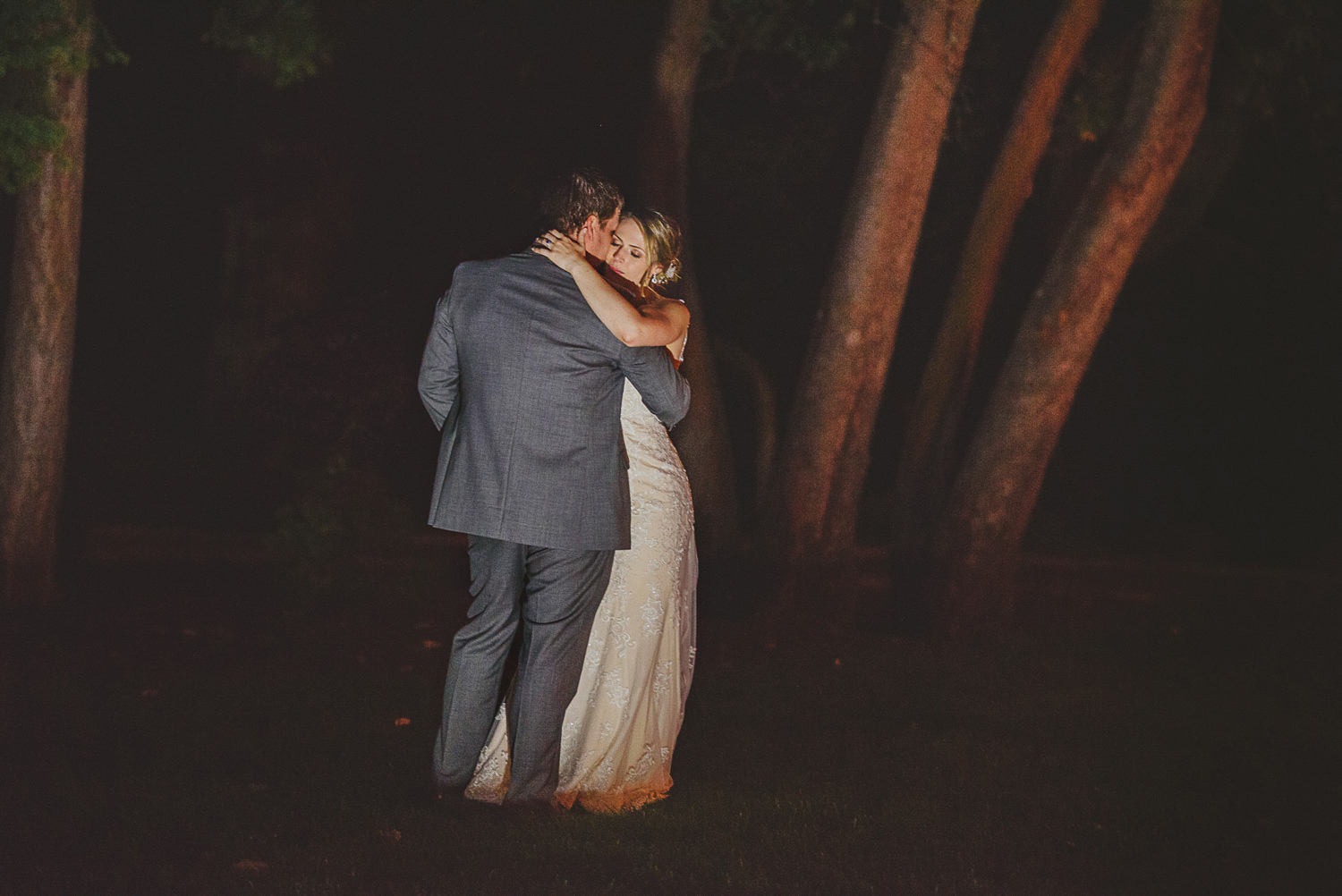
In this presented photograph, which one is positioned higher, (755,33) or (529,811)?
(755,33)

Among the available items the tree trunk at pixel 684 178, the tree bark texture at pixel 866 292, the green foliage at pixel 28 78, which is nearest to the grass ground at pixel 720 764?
the tree bark texture at pixel 866 292

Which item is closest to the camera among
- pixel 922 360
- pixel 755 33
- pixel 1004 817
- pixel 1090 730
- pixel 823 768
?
pixel 1004 817

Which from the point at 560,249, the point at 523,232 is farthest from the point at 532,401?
the point at 523,232

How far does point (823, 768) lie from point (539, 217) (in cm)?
247

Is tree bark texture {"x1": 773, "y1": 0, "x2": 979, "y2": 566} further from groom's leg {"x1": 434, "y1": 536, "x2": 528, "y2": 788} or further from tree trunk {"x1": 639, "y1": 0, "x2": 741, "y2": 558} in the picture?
groom's leg {"x1": 434, "y1": 536, "x2": 528, "y2": 788}

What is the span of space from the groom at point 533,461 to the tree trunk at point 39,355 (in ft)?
14.9

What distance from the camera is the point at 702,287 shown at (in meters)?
16.0

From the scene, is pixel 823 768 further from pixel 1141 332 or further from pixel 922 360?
pixel 1141 332

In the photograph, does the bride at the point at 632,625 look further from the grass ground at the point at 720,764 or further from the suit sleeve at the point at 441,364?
the suit sleeve at the point at 441,364

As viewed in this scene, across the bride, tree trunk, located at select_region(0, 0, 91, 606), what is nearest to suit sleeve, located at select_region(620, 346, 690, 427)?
the bride

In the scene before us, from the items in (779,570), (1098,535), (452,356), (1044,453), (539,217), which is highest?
(539,217)

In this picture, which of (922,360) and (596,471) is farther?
(922,360)

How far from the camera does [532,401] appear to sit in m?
4.37

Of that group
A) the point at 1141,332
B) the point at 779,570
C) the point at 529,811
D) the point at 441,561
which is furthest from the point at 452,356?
the point at 1141,332
